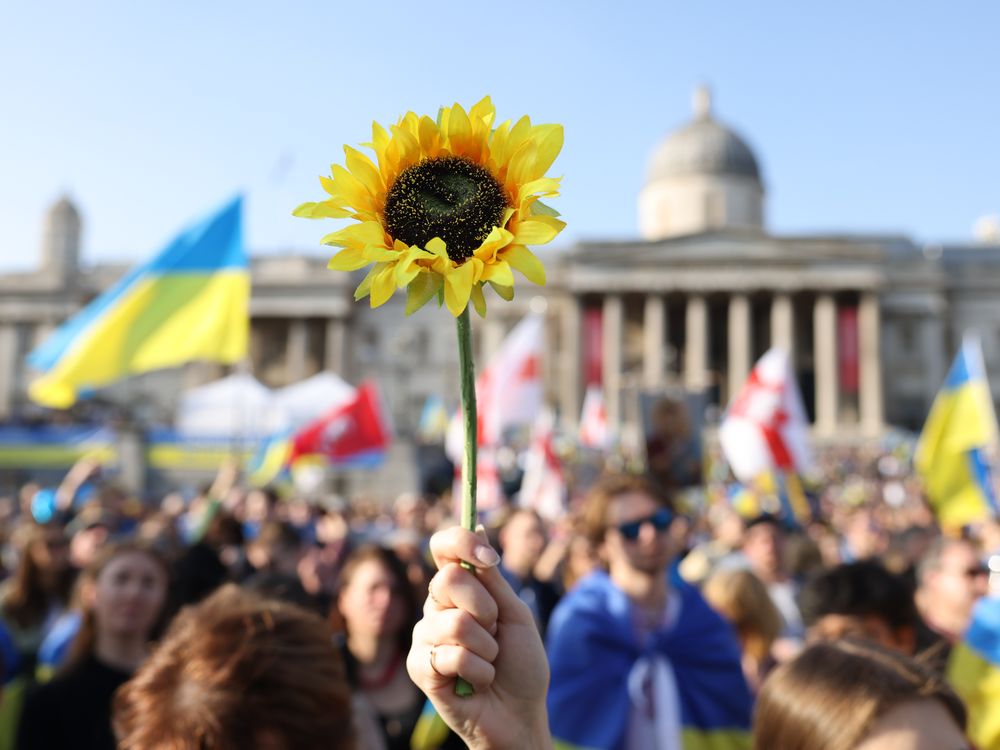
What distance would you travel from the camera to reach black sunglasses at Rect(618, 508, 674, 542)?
168 inches

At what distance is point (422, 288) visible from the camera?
56.7 inches

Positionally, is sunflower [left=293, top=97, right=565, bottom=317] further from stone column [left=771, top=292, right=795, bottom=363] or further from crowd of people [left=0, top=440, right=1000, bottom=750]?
stone column [left=771, top=292, right=795, bottom=363]

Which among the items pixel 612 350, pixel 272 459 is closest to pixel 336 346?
pixel 612 350

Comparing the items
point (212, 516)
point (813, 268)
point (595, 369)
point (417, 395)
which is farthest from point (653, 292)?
point (212, 516)

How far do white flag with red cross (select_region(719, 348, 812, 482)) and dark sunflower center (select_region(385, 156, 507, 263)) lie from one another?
33.1ft

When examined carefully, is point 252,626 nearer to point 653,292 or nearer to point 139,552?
point 139,552

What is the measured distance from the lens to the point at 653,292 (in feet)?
171

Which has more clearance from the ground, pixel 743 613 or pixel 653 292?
pixel 653 292

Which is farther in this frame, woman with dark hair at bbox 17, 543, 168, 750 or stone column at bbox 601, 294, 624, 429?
stone column at bbox 601, 294, 624, 429

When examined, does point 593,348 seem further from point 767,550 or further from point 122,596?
point 122,596

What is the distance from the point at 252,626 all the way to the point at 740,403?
9965 millimetres

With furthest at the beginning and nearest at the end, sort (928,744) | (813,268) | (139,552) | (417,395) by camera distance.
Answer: (417,395) < (813,268) < (139,552) < (928,744)

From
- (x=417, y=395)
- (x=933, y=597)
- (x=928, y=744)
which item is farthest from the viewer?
(x=417, y=395)

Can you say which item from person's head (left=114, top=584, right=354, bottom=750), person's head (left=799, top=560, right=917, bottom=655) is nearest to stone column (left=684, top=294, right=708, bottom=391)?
person's head (left=799, top=560, right=917, bottom=655)
